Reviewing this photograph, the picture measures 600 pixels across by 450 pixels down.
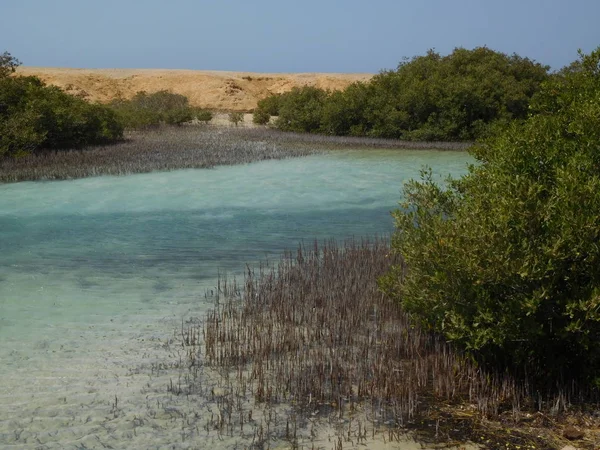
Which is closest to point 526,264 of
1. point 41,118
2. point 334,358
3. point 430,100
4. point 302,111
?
point 334,358

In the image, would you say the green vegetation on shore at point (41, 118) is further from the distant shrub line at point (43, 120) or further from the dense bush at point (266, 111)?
the dense bush at point (266, 111)

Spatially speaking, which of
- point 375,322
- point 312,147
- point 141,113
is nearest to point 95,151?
point 312,147

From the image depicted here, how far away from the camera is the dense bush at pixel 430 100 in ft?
94.8

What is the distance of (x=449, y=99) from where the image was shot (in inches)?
1127

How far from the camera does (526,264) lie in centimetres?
471

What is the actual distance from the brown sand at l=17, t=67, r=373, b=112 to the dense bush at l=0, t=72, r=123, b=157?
22535mm

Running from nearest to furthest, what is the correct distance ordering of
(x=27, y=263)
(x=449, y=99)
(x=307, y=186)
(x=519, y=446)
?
(x=519, y=446) < (x=27, y=263) < (x=307, y=186) < (x=449, y=99)

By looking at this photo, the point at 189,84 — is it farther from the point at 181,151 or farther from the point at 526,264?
the point at 526,264

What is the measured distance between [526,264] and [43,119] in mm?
19542

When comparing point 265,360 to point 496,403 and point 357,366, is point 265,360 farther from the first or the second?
point 496,403

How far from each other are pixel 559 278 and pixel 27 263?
7327 mm

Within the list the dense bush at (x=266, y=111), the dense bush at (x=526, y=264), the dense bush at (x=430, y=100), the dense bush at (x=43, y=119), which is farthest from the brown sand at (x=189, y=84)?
the dense bush at (x=526, y=264)

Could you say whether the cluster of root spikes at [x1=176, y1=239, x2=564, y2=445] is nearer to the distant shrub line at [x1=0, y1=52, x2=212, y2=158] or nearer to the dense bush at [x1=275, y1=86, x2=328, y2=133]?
the distant shrub line at [x1=0, y1=52, x2=212, y2=158]

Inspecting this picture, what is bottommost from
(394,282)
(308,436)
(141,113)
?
(308,436)
